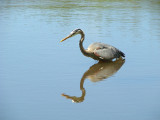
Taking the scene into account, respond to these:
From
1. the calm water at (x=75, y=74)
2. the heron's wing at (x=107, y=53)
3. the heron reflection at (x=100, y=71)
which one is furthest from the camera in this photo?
the heron's wing at (x=107, y=53)

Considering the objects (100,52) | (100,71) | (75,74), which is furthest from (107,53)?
(75,74)

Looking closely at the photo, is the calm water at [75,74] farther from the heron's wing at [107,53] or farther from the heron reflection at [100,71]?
the heron's wing at [107,53]

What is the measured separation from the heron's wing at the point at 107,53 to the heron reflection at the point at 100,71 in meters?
0.21

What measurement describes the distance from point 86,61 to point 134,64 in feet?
4.84

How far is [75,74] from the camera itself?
11.6 metres

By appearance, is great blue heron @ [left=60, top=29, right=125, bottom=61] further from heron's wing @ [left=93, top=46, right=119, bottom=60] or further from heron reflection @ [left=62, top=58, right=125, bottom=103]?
heron reflection @ [left=62, top=58, right=125, bottom=103]

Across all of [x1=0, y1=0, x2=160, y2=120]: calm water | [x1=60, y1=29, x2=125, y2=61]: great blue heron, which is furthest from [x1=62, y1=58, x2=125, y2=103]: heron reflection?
[x1=60, y1=29, x2=125, y2=61]: great blue heron

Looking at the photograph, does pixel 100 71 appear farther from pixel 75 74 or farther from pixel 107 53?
pixel 107 53

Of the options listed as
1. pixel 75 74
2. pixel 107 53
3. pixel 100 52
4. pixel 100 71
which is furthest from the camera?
pixel 107 53

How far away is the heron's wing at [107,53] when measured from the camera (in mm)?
13203

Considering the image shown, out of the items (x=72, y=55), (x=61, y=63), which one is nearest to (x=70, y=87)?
(x=61, y=63)

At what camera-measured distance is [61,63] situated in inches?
501

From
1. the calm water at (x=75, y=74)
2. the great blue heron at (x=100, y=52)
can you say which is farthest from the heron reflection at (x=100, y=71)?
the great blue heron at (x=100, y=52)

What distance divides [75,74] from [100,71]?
35.1 inches
